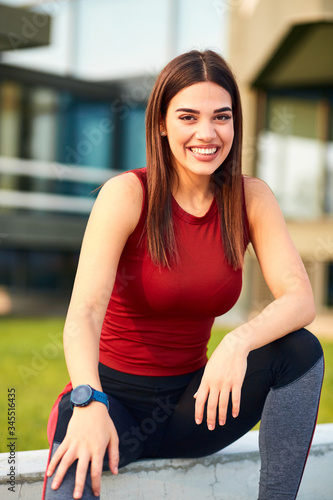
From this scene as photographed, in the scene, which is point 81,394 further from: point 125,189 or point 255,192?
point 255,192

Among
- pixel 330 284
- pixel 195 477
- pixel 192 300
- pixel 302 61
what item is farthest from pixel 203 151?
pixel 330 284

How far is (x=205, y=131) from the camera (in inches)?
70.7

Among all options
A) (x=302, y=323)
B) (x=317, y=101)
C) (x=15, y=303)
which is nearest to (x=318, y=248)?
(x=317, y=101)

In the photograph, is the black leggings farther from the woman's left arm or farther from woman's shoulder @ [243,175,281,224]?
woman's shoulder @ [243,175,281,224]

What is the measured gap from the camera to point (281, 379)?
1688mm

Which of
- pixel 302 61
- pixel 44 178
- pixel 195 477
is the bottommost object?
pixel 195 477

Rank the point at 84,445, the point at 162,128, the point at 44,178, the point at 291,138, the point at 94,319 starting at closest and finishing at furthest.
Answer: the point at 84,445
the point at 94,319
the point at 162,128
the point at 291,138
the point at 44,178

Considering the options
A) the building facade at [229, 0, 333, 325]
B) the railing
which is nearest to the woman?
the building facade at [229, 0, 333, 325]

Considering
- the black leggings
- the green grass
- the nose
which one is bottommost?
the green grass

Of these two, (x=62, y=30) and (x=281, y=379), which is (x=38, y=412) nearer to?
(x=281, y=379)

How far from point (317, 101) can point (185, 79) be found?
351 inches

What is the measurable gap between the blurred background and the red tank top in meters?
6.77

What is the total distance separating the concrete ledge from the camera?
1793mm

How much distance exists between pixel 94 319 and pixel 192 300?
0.30 m
